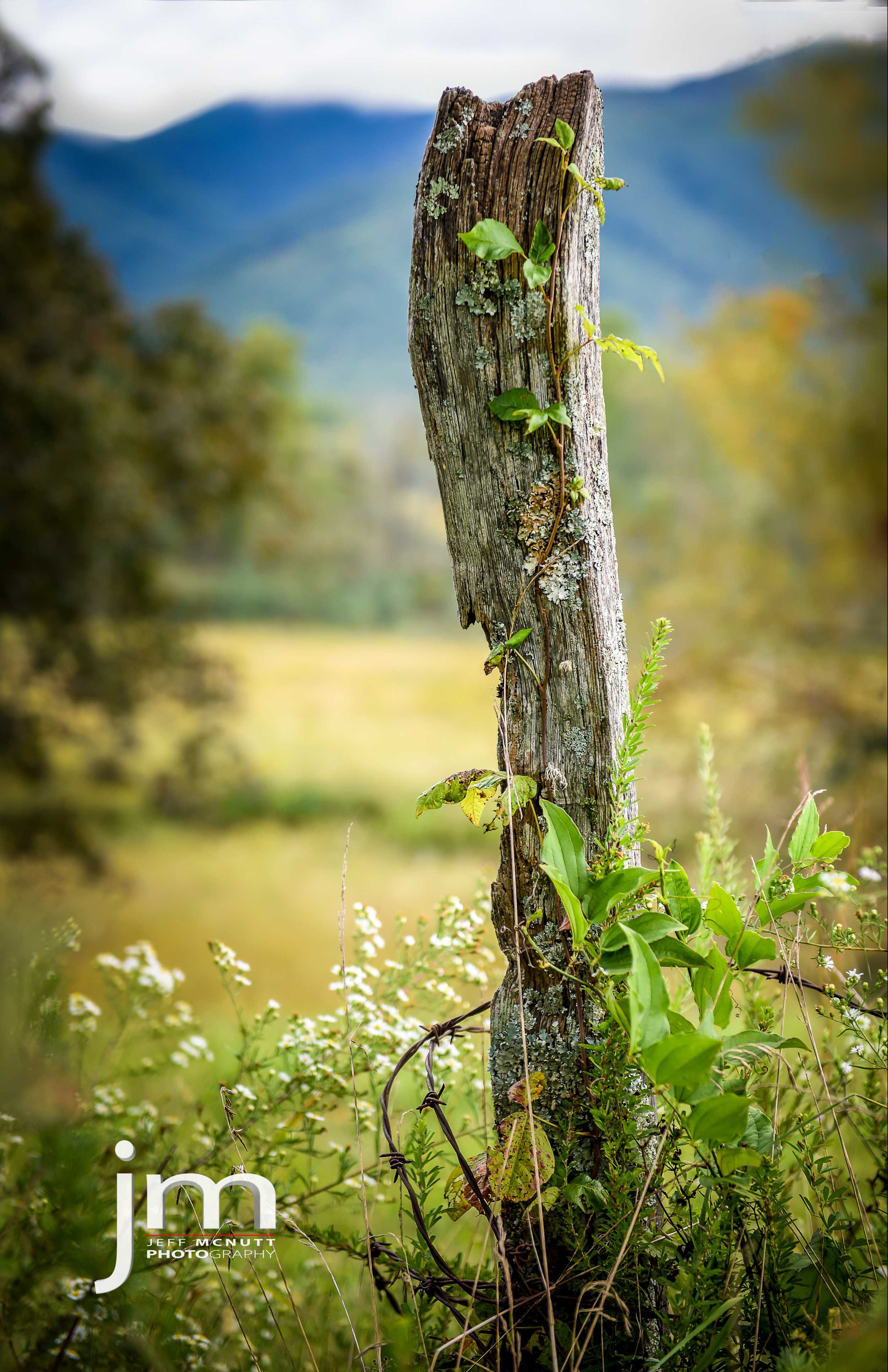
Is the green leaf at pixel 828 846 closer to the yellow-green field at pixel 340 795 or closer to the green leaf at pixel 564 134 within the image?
the green leaf at pixel 564 134

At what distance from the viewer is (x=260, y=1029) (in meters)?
1.44

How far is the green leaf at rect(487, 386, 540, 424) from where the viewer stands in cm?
103

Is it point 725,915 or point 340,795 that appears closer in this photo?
point 725,915

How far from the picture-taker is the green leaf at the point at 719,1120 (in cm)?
82

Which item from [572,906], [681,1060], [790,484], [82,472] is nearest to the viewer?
[681,1060]

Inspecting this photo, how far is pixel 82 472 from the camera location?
4.42 metres

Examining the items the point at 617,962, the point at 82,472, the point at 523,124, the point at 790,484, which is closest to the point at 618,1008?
the point at 617,962

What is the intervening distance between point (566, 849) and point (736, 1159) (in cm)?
37

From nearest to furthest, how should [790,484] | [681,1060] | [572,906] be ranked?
[681,1060], [572,906], [790,484]

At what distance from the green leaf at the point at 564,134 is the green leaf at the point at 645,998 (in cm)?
93

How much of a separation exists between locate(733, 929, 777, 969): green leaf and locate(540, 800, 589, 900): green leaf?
21 cm

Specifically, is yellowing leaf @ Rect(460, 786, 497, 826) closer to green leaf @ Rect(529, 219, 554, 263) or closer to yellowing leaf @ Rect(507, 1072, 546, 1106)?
yellowing leaf @ Rect(507, 1072, 546, 1106)

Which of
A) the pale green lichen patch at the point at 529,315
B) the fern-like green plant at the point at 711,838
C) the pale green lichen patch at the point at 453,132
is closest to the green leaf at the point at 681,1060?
the fern-like green plant at the point at 711,838

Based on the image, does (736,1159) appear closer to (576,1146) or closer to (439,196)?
(576,1146)
